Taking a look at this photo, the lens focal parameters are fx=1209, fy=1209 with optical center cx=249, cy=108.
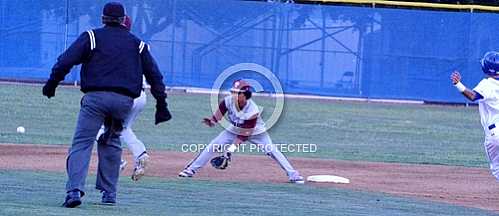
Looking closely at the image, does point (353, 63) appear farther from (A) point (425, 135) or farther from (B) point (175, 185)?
(B) point (175, 185)

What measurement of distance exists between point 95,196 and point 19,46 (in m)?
21.1

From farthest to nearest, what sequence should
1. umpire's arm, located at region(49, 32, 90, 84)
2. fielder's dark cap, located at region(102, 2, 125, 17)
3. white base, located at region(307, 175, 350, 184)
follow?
white base, located at region(307, 175, 350, 184)
fielder's dark cap, located at region(102, 2, 125, 17)
umpire's arm, located at region(49, 32, 90, 84)

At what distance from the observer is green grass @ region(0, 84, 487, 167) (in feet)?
66.8

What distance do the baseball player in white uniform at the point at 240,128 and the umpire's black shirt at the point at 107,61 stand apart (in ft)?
14.5

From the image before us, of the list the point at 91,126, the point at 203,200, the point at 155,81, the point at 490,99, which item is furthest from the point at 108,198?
the point at 490,99

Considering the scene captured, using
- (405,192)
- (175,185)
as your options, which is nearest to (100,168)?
(175,185)

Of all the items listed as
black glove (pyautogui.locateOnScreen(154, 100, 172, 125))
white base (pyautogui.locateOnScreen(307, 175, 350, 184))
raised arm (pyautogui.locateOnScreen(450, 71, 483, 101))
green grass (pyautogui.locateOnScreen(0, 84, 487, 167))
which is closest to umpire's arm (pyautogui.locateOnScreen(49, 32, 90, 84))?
black glove (pyautogui.locateOnScreen(154, 100, 172, 125))

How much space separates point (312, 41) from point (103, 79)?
75.7ft

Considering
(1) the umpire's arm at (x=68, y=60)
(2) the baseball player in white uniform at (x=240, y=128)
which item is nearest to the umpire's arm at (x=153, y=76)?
(1) the umpire's arm at (x=68, y=60)

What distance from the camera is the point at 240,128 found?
14.4 metres

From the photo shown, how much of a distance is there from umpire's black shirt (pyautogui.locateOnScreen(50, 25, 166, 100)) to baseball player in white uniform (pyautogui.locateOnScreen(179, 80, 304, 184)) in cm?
442

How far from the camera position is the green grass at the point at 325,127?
802 inches

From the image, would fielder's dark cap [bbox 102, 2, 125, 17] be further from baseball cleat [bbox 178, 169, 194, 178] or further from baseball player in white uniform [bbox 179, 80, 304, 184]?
baseball cleat [bbox 178, 169, 194, 178]

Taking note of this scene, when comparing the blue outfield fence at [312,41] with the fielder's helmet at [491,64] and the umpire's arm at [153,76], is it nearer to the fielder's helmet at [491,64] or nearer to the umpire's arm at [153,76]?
the fielder's helmet at [491,64]
